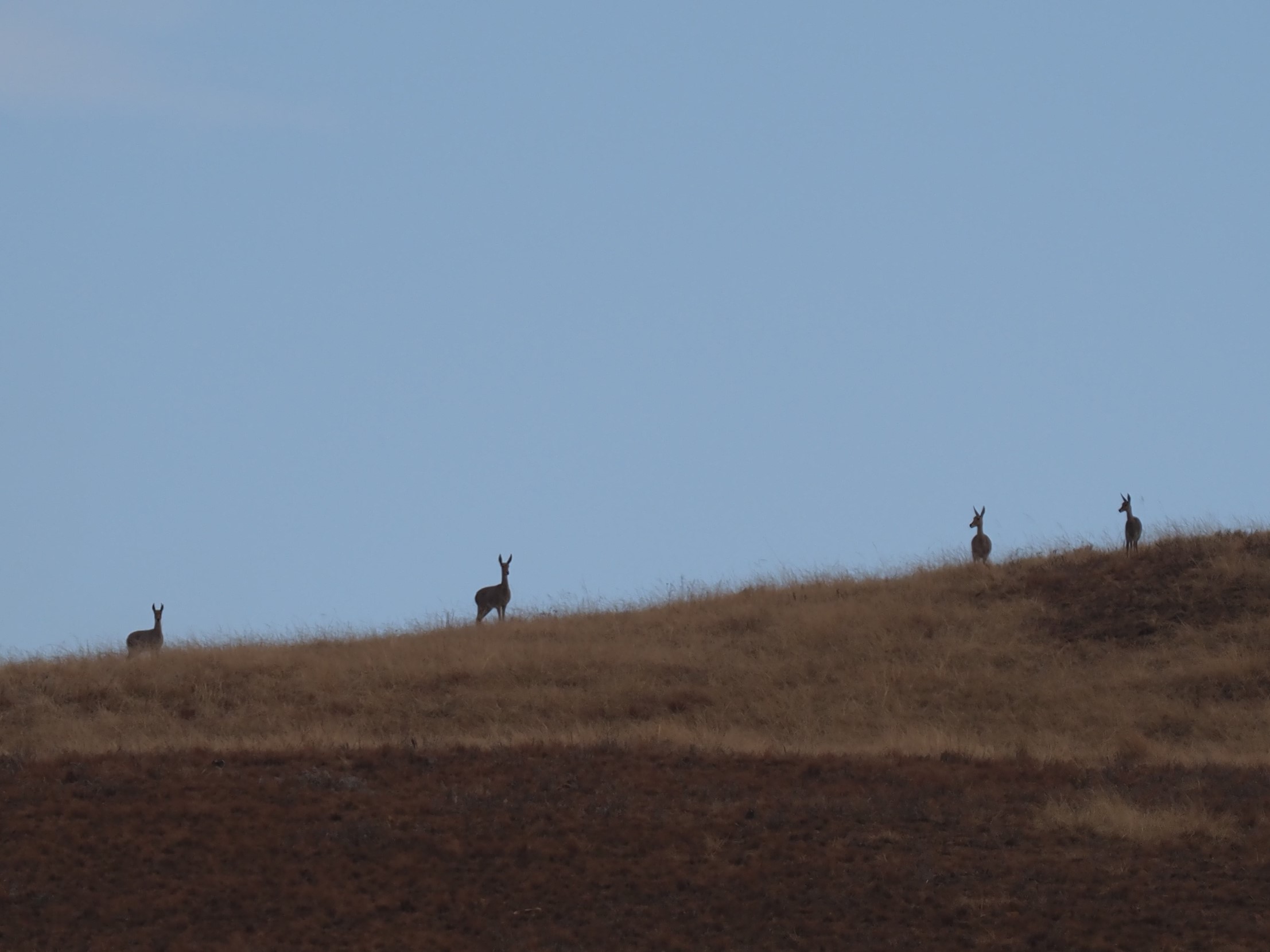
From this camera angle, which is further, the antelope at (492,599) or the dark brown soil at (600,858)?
the antelope at (492,599)

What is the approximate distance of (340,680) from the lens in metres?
22.8

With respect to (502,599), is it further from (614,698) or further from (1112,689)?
(1112,689)

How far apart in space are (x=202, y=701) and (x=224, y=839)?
7988mm

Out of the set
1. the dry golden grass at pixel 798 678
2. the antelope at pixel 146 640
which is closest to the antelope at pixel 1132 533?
the dry golden grass at pixel 798 678

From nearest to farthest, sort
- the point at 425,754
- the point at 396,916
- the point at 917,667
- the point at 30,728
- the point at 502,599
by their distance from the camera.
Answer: the point at 396,916, the point at 425,754, the point at 30,728, the point at 917,667, the point at 502,599

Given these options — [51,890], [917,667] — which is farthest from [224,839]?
[917,667]

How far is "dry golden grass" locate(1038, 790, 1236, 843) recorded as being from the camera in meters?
14.6

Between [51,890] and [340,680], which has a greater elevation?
[340,680]

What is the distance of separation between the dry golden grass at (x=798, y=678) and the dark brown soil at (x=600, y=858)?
5.21 ft

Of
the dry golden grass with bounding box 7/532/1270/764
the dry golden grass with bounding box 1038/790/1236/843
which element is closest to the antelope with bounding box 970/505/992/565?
the dry golden grass with bounding box 7/532/1270/764

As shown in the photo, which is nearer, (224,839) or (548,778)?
(224,839)

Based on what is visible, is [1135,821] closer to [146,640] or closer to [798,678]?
[798,678]

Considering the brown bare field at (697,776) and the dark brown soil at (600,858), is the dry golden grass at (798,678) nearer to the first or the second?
the brown bare field at (697,776)

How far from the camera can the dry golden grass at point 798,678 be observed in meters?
19.9
